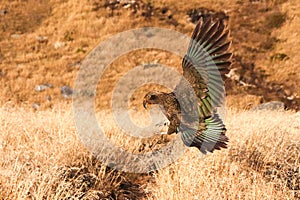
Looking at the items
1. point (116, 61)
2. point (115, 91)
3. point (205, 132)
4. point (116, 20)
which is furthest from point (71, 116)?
point (116, 20)

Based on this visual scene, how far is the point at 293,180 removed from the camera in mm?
3832

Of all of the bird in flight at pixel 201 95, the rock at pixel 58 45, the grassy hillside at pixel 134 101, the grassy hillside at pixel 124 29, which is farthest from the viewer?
the rock at pixel 58 45

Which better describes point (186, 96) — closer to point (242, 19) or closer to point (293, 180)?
point (293, 180)

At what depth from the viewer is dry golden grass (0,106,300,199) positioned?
3432 mm

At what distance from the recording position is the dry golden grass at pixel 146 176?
3.43 metres

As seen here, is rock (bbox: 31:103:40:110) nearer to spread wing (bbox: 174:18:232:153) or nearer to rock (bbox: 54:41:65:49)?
rock (bbox: 54:41:65:49)

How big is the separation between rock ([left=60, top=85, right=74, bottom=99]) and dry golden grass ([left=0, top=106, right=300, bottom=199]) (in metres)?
9.99

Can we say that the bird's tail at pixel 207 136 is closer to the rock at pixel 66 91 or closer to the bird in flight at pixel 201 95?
the bird in flight at pixel 201 95

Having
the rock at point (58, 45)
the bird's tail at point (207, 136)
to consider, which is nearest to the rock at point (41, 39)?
the rock at point (58, 45)

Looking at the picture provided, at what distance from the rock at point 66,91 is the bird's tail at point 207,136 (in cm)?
→ 1301

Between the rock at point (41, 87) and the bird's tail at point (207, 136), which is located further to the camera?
the rock at point (41, 87)

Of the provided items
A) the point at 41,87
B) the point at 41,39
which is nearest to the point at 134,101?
the point at 41,87

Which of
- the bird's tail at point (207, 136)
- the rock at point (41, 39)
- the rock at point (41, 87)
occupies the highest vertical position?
the bird's tail at point (207, 136)

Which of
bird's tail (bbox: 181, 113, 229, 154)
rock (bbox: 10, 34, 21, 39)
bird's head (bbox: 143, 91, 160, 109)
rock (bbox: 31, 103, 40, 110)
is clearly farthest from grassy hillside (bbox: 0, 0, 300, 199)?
bird's head (bbox: 143, 91, 160, 109)
